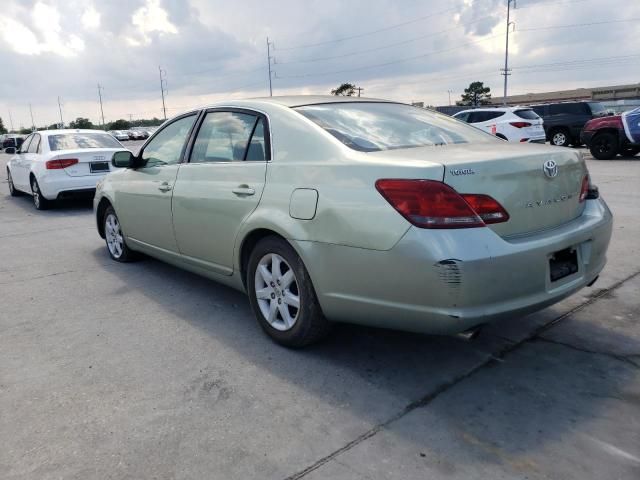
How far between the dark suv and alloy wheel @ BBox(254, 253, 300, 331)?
61.1 ft

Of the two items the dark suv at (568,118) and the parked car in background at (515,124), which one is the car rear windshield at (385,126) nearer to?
the parked car in background at (515,124)

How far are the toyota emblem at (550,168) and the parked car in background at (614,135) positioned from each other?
43.8 feet

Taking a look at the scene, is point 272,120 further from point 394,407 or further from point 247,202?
point 394,407

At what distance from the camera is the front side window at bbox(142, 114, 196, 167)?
14.6 ft

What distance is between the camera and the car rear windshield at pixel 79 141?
964 centimetres

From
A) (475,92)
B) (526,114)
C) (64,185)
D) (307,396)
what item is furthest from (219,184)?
(475,92)

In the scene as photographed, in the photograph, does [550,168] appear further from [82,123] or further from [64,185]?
[82,123]

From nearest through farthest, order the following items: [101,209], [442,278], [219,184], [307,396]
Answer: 1. [442,278]
2. [307,396]
3. [219,184]
4. [101,209]

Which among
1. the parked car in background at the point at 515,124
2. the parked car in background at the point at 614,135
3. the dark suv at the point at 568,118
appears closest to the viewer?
the parked car in background at the point at 614,135

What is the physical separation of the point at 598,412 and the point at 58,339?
3.29 metres

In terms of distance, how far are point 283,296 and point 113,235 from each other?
10.1 feet

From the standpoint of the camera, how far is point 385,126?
11.5 feet

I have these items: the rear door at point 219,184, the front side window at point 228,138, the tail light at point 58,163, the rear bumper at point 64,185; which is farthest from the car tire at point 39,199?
the front side window at point 228,138

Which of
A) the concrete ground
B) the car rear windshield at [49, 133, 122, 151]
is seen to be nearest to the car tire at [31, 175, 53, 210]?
the car rear windshield at [49, 133, 122, 151]
